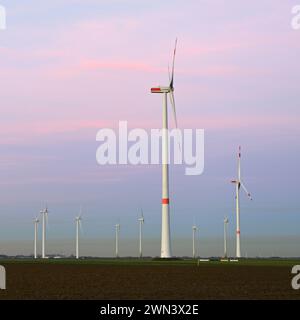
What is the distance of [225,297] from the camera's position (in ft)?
177

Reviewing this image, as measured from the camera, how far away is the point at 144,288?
206ft

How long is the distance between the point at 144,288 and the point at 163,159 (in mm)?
71332

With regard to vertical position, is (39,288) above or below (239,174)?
below
